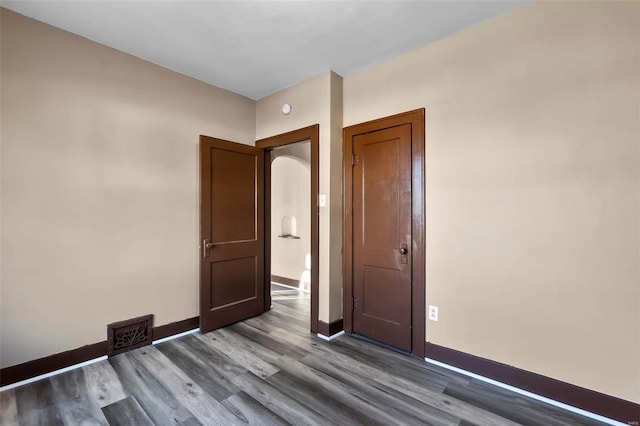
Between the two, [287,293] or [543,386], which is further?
[287,293]

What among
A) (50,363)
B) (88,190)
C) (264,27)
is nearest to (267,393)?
(50,363)

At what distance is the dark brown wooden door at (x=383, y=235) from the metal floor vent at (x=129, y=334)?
2.03 m

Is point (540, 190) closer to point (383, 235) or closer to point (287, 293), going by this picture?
point (383, 235)

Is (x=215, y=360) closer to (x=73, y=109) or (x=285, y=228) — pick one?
(x=73, y=109)

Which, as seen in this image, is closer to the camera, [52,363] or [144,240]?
[52,363]

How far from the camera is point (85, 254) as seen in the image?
2.34 metres

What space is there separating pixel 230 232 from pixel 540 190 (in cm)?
288

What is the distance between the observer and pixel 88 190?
92.9 inches

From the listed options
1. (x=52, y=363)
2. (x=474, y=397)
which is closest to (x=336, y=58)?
(x=474, y=397)

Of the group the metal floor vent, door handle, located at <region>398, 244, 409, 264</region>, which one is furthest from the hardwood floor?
door handle, located at <region>398, 244, 409, 264</region>

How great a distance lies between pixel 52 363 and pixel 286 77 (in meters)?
3.25

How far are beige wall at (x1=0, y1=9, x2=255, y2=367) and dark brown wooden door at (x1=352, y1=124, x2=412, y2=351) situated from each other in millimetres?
1769

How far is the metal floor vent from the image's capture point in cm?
247

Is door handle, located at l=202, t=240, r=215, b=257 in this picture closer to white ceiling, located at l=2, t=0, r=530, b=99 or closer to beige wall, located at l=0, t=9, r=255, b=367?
A: beige wall, located at l=0, t=9, r=255, b=367
